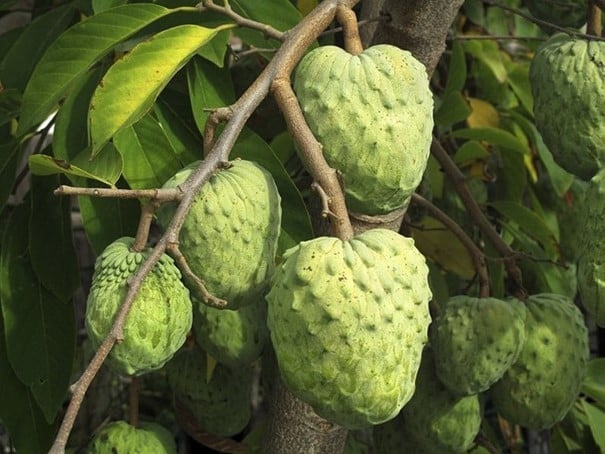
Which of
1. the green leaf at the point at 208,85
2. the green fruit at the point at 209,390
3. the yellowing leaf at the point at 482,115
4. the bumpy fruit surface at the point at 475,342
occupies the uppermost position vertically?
the green leaf at the point at 208,85

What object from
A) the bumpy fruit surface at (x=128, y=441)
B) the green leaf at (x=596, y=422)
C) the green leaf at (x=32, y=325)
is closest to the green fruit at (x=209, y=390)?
the bumpy fruit surface at (x=128, y=441)

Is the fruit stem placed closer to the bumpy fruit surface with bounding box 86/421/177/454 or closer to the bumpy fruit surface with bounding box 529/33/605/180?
the bumpy fruit surface with bounding box 529/33/605/180

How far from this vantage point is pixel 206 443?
1560mm

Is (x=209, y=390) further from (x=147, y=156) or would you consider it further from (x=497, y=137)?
(x=497, y=137)

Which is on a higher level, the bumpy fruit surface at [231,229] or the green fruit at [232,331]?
the bumpy fruit surface at [231,229]

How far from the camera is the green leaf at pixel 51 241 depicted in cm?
122

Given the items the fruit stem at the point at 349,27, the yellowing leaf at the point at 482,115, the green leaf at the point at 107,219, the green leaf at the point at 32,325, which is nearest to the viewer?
the fruit stem at the point at 349,27

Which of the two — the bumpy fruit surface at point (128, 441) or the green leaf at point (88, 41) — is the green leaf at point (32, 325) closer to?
the bumpy fruit surface at point (128, 441)

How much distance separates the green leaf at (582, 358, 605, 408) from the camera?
69.4 inches

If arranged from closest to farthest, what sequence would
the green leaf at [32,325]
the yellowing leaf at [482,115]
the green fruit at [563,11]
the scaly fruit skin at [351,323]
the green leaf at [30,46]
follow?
the scaly fruit skin at [351,323] < the green leaf at [32,325] < the green leaf at [30,46] < the green fruit at [563,11] < the yellowing leaf at [482,115]

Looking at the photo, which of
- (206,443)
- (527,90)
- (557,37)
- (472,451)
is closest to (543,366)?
(472,451)

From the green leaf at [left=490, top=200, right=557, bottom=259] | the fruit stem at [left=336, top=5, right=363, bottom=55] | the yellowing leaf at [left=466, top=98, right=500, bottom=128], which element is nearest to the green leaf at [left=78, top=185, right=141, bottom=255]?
the fruit stem at [left=336, top=5, right=363, bottom=55]

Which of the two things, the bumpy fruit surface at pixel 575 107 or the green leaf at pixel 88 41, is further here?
the bumpy fruit surface at pixel 575 107

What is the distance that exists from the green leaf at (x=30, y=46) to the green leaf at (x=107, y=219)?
27 cm
